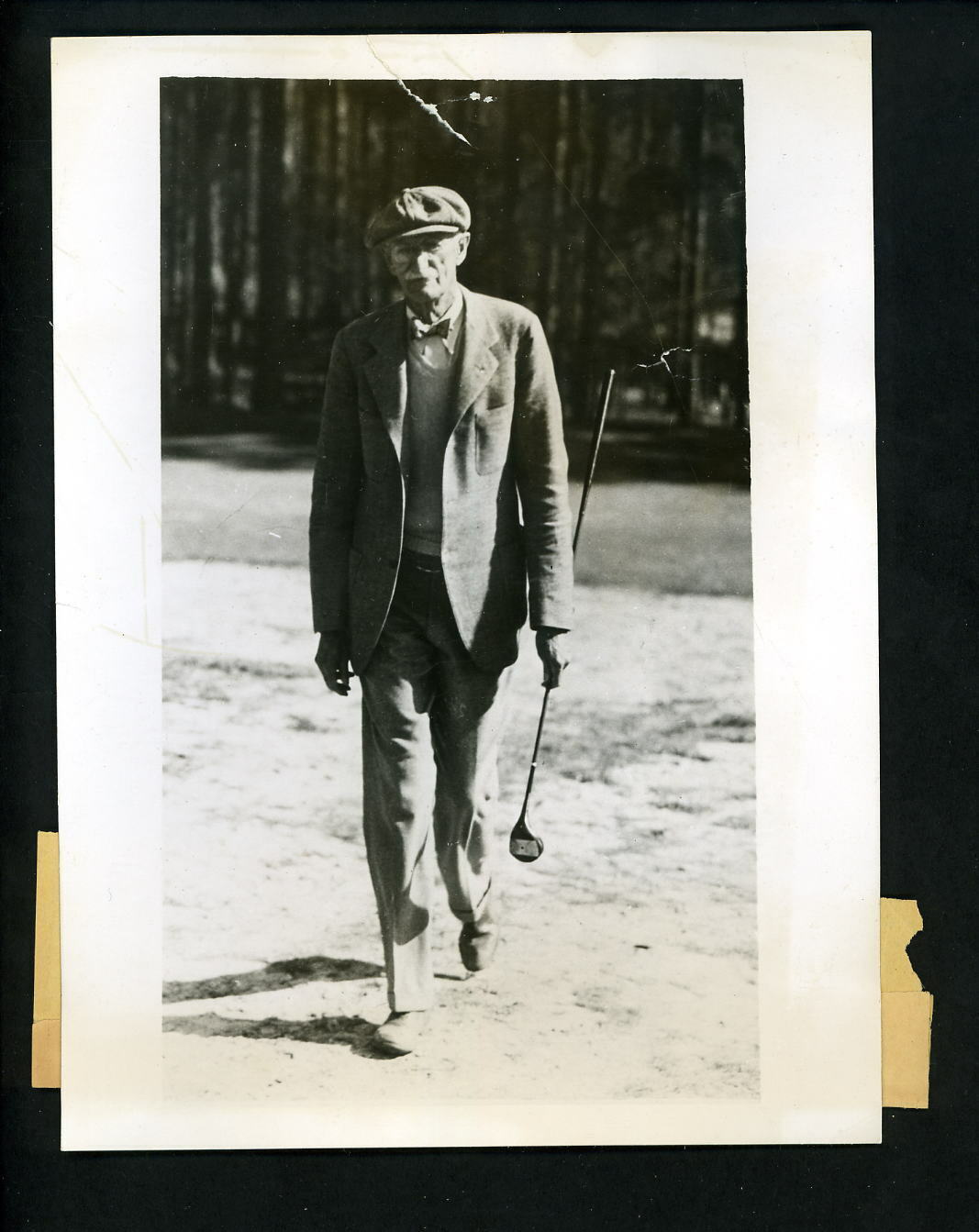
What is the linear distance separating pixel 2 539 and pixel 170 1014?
1.12m

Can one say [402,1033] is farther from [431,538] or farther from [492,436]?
[492,436]

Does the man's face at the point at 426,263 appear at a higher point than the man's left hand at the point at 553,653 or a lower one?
higher

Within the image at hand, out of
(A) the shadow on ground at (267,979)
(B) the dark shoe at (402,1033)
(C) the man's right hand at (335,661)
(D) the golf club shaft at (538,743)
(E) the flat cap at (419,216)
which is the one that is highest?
(E) the flat cap at (419,216)

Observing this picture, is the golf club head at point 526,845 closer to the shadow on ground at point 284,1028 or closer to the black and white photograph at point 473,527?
the black and white photograph at point 473,527

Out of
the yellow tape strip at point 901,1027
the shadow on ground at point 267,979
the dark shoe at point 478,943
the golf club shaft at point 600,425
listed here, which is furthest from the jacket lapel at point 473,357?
the yellow tape strip at point 901,1027

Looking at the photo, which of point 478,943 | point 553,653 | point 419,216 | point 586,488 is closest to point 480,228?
point 419,216

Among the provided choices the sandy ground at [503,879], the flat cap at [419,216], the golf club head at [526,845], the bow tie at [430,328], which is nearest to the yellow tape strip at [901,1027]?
the sandy ground at [503,879]

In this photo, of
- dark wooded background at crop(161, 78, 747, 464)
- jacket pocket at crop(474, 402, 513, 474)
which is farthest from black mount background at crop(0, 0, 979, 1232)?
jacket pocket at crop(474, 402, 513, 474)

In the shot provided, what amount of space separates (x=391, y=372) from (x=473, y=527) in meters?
0.39

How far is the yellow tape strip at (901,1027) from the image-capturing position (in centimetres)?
256

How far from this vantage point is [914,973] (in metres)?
2.58

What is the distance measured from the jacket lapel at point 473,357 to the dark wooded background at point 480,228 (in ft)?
0.24

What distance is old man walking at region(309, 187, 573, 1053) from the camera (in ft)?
8.50

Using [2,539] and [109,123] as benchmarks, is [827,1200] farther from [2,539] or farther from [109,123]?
[109,123]
